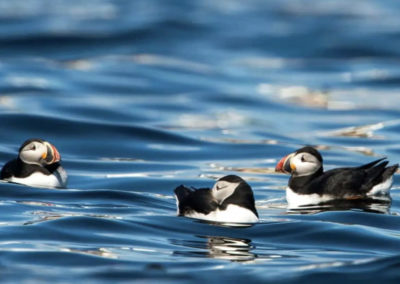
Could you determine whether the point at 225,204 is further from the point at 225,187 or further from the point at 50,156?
the point at 50,156

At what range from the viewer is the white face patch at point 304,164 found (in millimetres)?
15562

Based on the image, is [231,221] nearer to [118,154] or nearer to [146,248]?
[146,248]

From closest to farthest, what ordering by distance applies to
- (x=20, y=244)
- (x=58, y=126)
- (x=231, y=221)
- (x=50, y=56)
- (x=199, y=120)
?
(x=20, y=244) < (x=231, y=221) < (x=58, y=126) < (x=199, y=120) < (x=50, y=56)

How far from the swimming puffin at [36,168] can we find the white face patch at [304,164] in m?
3.12

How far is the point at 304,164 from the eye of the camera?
15.6m

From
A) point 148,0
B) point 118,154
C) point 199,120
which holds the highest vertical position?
point 148,0

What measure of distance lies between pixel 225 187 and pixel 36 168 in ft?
11.3

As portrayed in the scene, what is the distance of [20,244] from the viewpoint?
1159 centimetres

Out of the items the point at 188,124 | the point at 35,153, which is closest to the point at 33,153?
the point at 35,153

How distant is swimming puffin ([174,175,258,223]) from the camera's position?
42.1 ft

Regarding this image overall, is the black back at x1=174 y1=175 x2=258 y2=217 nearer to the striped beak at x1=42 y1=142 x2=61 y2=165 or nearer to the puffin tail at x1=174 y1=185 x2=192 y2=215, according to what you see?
the puffin tail at x1=174 y1=185 x2=192 y2=215

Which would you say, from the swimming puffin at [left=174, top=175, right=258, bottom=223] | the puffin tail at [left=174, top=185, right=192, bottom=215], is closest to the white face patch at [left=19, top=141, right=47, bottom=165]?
the puffin tail at [left=174, top=185, right=192, bottom=215]

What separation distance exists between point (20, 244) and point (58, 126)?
1088 centimetres

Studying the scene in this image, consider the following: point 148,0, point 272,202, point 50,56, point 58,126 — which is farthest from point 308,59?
point 272,202
